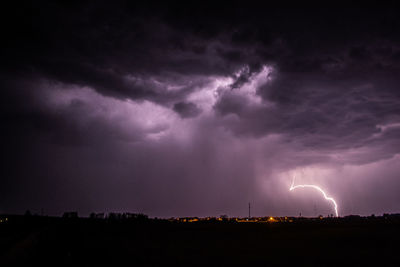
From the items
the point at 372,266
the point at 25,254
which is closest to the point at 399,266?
the point at 372,266

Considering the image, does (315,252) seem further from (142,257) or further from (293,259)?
(142,257)

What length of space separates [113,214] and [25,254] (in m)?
115

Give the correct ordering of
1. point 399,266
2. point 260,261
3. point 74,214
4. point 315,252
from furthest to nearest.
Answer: point 74,214 → point 315,252 → point 260,261 → point 399,266

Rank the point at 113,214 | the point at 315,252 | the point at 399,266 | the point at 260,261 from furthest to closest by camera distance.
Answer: the point at 113,214 → the point at 315,252 → the point at 260,261 → the point at 399,266

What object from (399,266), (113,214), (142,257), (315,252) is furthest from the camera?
(113,214)

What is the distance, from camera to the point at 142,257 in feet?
82.8

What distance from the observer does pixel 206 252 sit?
28.5 m

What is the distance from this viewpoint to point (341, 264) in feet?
73.7

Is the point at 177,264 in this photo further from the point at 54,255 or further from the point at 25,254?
the point at 25,254

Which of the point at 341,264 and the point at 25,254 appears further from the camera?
the point at 25,254

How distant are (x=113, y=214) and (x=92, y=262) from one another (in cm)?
11850

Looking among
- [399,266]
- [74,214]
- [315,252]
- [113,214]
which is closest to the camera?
[399,266]

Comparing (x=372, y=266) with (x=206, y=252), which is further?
(x=206, y=252)

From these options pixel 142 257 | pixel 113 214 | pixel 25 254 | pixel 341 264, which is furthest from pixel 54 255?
pixel 113 214
